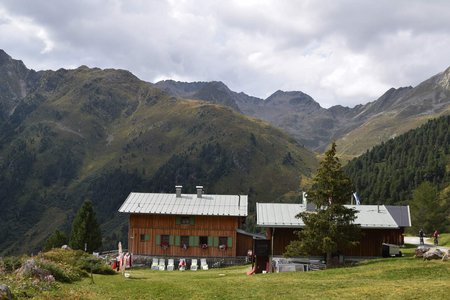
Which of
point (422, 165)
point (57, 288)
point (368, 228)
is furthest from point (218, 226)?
point (422, 165)

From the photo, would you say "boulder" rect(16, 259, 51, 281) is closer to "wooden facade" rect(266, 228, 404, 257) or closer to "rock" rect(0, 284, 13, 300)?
"rock" rect(0, 284, 13, 300)

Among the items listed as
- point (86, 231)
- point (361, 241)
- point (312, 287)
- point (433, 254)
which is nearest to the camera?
point (312, 287)

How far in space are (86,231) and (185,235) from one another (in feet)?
80.0

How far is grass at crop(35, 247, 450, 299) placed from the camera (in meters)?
22.1

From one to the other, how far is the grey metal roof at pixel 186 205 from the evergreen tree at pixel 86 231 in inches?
706

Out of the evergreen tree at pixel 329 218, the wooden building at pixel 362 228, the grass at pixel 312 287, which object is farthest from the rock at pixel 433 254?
the wooden building at pixel 362 228

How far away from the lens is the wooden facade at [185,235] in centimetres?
5842

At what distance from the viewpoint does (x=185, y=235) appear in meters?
58.5

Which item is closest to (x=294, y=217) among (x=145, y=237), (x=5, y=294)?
(x=145, y=237)

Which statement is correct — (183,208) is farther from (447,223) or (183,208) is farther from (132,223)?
(447,223)

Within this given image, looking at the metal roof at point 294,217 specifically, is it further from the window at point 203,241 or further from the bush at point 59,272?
the bush at point 59,272

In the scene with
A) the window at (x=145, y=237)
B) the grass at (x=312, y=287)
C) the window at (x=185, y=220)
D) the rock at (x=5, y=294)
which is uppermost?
the window at (x=185, y=220)

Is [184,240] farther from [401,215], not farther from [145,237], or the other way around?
[401,215]

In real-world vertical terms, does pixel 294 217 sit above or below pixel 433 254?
above
